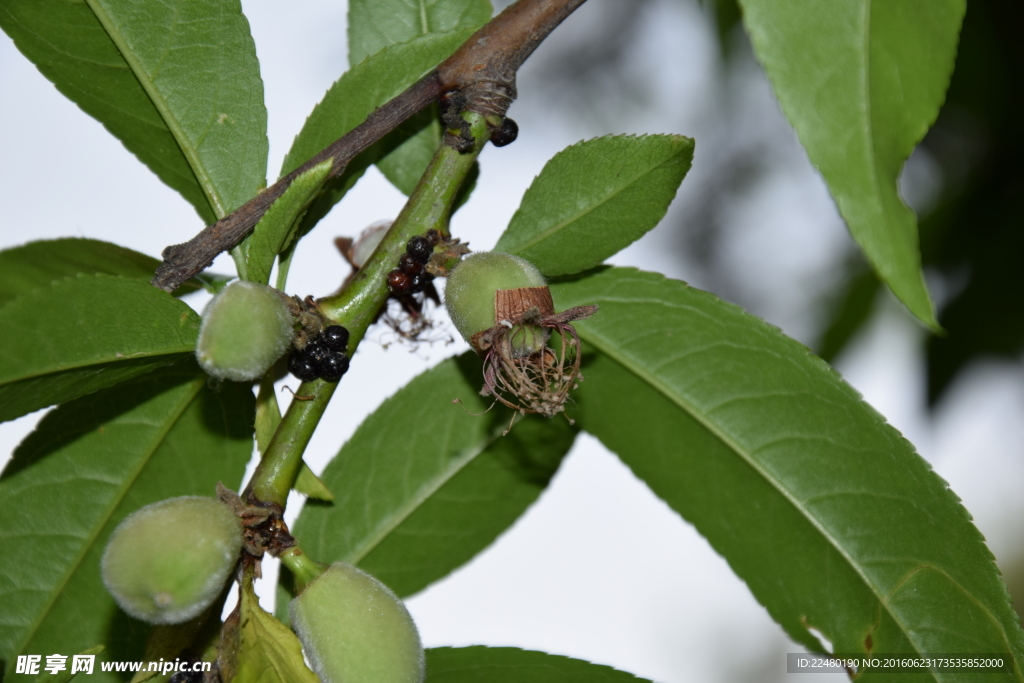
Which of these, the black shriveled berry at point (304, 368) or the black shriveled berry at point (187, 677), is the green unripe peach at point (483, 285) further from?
the black shriveled berry at point (187, 677)

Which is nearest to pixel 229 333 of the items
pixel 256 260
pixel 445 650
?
pixel 256 260

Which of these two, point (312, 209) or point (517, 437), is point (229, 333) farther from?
point (517, 437)

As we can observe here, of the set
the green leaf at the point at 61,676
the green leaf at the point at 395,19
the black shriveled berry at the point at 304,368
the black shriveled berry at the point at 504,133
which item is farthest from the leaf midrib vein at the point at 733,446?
the green leaf at the point at 61,676

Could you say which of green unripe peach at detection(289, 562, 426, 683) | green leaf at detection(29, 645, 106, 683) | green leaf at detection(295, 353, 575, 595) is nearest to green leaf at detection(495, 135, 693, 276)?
green leaf at detection(295, 353, 575, 595)

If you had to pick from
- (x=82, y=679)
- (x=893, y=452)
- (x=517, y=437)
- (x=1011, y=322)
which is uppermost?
(x=1011, y=322)

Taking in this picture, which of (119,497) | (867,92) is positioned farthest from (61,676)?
(867,92)

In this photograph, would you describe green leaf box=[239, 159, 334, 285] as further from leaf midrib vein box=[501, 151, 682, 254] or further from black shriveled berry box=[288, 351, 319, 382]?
leaf midrib vein box=[501, 151, 682, 254]

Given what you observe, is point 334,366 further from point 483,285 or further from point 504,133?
point 504,133
